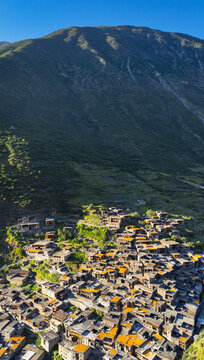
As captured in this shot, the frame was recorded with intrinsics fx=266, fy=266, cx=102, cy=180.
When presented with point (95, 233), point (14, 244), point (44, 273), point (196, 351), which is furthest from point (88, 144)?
point (196, 351)

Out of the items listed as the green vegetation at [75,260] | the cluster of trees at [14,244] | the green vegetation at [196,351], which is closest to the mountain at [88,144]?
the cluster of trees at [14,244]

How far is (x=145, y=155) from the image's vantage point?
436ft

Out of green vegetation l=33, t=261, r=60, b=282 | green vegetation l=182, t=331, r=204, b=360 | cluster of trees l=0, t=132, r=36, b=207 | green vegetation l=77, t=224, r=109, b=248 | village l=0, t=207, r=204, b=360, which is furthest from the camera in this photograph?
cluster of trees l=0, t=132, r=36, b=207

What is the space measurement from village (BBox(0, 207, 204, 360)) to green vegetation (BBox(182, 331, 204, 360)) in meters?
1.02

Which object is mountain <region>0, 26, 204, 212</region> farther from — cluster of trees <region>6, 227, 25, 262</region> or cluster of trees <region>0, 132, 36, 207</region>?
cluster of trees <region>6, 227, 25, 262</region>

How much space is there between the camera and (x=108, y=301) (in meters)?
33.0

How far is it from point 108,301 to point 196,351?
11358 millimetres

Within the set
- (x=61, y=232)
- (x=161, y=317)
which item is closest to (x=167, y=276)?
(x=161, y=317)

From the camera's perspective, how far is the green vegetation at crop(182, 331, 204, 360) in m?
24.3

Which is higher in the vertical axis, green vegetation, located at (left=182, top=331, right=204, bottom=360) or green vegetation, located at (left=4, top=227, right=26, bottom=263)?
green vegetation, located at (left=4, top=227, right=26, bottom=263)

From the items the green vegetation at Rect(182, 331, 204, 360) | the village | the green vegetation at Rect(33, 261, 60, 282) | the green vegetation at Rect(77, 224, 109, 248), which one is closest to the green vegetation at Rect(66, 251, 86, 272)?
the village

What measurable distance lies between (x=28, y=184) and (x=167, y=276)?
43816 mm

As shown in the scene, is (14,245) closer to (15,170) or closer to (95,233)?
(95,233)

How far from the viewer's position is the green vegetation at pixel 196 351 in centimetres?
2428
